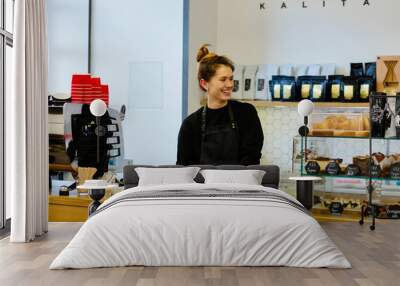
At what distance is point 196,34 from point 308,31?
1.40 m

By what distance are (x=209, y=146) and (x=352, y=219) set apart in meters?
1.77

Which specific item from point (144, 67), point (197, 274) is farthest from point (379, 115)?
point (197, 274)

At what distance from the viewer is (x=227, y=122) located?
22.1 ft

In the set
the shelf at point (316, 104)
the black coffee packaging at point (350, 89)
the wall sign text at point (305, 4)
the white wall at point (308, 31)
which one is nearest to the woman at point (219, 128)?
the shelf at point (316, 104)

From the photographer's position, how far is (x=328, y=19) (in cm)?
751

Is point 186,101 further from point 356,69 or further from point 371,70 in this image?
point 371,70

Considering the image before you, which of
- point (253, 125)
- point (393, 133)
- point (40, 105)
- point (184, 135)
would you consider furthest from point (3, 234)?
point (393, 133)

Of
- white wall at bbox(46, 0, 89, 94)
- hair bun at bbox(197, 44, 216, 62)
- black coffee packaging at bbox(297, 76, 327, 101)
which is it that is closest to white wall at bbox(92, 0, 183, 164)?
white wall at bbox(46, 0, 89, 94)

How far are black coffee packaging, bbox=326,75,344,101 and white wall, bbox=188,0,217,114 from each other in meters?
1.53

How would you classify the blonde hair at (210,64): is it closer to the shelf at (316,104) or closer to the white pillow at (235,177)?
the shelf at (316,104)

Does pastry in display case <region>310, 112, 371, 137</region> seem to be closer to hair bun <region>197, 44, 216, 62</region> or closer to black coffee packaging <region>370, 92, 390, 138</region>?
black coffee packaging <region>370, 92, 390, 138</region>

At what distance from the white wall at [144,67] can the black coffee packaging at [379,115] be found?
233cm

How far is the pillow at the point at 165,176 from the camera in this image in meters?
6.05

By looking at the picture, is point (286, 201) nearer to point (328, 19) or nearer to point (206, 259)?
point (206, 259)
